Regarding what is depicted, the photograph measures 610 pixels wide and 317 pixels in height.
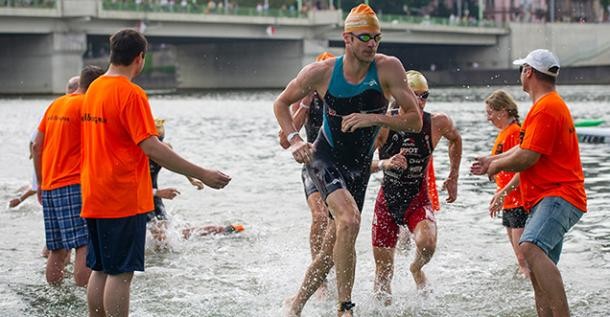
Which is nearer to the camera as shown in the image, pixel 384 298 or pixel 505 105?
pixel 384 298

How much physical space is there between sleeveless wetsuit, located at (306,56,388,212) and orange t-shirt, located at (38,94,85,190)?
1752 millimetres

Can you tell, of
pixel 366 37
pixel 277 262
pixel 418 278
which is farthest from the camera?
pixel 277 262

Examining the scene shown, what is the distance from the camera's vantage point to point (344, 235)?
772 cm

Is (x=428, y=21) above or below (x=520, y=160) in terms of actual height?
above

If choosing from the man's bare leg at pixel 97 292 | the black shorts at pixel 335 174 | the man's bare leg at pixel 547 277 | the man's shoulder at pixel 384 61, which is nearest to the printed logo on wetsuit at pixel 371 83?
the man's shoulder at pixel 384 61

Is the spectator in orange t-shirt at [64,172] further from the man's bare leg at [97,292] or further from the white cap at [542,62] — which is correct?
the white cap at [542,62]

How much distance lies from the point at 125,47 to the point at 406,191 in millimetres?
3058

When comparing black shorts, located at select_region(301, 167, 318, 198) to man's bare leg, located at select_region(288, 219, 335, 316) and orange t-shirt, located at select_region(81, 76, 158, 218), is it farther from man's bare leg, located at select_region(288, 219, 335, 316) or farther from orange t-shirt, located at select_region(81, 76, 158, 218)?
orange t-shirt, located at select_region(81, 76, 158, 218)

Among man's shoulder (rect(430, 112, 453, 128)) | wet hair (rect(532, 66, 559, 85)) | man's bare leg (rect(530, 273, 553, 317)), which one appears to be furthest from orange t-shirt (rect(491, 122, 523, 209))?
wet hair (rect(532, 66, 559, 85))

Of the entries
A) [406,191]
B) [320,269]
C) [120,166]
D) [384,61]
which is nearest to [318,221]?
[406,191]

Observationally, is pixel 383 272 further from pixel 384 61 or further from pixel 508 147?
pixel 384 61

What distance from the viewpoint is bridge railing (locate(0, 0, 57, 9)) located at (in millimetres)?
61750

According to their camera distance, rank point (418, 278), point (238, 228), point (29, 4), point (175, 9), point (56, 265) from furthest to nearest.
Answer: point (175, 9) < point (29, 4) < point (238, 228) < point (418, 278) < point (56, 265)

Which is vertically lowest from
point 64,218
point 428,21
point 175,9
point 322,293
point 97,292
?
point 322,293
